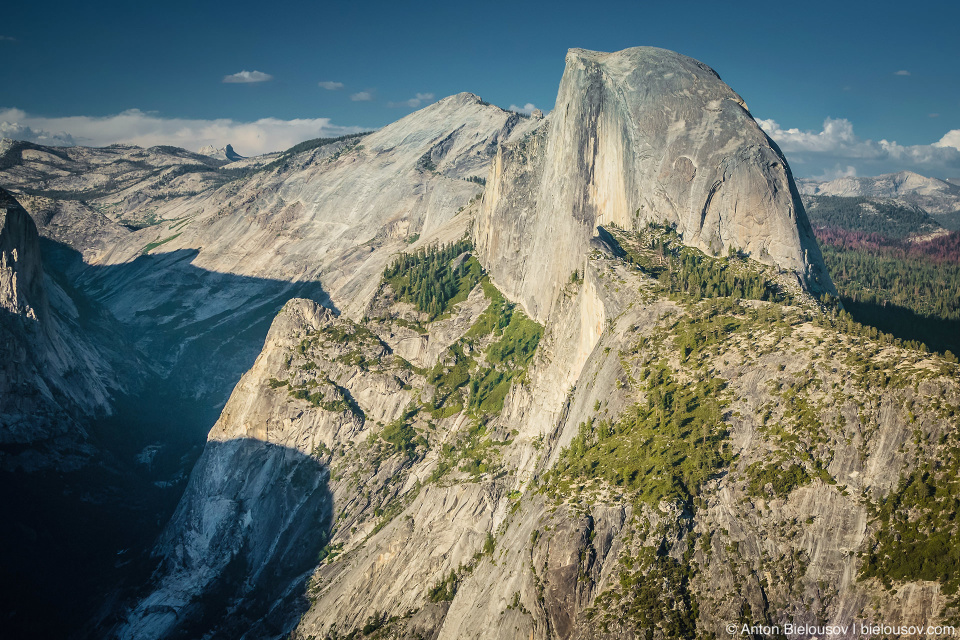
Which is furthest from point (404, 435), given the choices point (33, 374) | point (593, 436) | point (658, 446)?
point (33, 374)

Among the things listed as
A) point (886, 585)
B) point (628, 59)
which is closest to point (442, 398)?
point (628, 59)

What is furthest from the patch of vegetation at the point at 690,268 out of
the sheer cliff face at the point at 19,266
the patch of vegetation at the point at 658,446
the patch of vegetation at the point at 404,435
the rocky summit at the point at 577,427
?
the sheer cliff face at the point at 19,266

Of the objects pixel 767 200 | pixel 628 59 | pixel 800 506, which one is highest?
pixel 628 59

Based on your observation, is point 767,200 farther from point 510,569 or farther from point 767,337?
point 510,569

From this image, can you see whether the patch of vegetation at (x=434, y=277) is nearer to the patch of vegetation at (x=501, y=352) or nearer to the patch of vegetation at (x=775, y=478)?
the patch of vegetation at (x=501, y=352)

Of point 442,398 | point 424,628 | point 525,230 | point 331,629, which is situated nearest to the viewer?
point 424,628

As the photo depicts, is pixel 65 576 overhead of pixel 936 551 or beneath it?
beneath

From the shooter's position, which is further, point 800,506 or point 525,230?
point 525,230

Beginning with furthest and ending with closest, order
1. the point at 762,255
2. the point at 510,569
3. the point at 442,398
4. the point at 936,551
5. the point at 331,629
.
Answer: the point at 442,398
the point at 762,255
the point at 331,629
the point at 510,569
the point at 936,551

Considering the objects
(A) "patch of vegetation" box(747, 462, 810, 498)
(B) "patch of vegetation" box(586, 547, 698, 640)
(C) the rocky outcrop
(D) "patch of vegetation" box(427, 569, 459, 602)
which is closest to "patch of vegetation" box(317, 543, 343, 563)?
(D) "patch of vegetation" box(427, 569, 459, 602)
